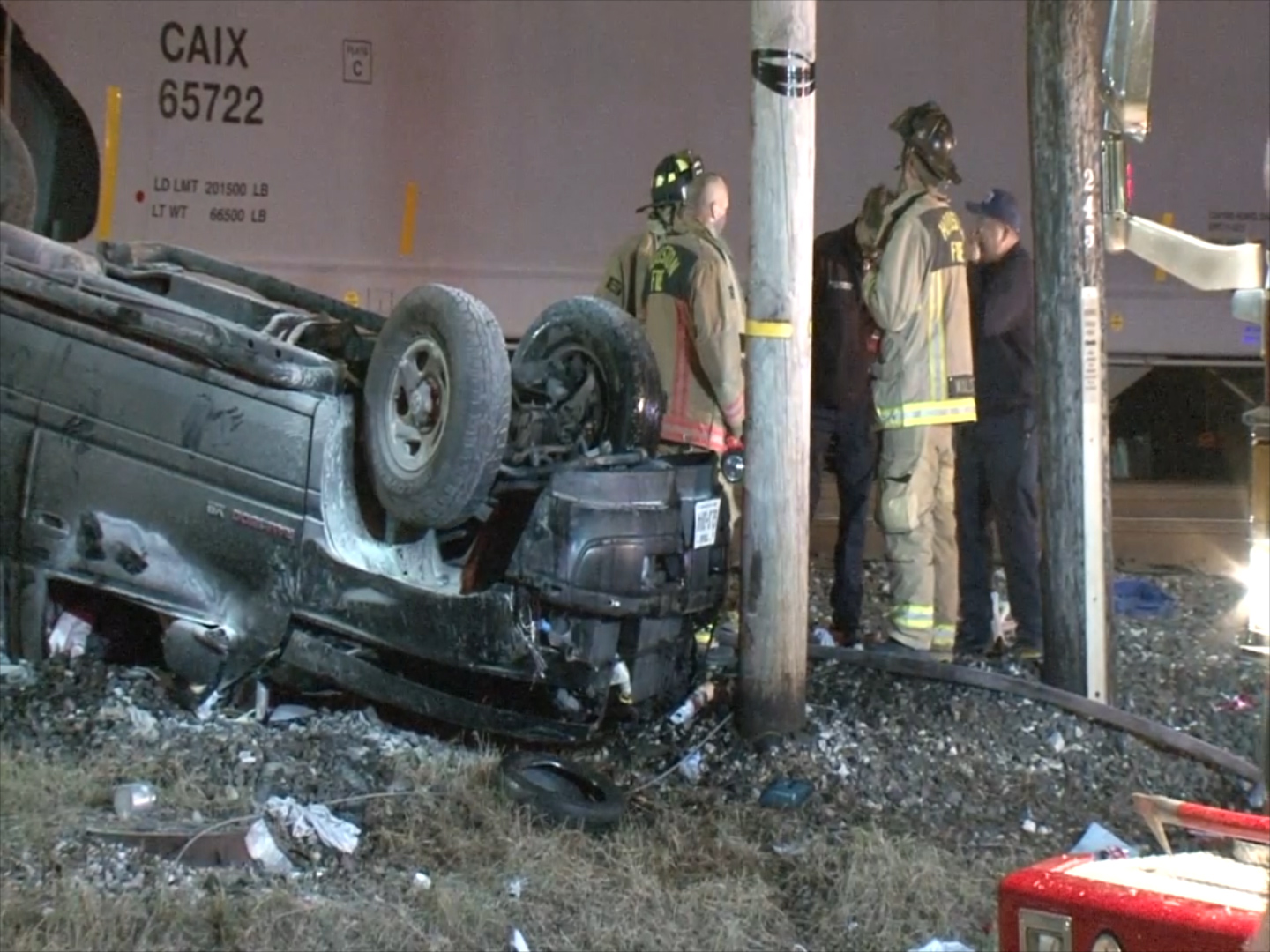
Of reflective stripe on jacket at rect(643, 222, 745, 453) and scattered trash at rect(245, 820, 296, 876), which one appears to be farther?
reflective stripe on jacket at rect(643, 222, 745, 453)

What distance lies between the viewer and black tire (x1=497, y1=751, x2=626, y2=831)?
433 centimetres

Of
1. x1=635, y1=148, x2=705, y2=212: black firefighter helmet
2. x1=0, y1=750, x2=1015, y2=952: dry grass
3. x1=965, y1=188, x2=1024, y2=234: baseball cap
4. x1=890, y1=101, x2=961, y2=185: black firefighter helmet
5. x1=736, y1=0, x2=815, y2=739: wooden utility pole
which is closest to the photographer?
x1=0, y1=750, x2=1015, y2=952: dry grass

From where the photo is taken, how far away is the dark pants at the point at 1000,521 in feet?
20.4

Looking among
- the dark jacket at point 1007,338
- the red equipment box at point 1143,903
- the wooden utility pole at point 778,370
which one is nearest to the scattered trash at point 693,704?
the wooden utility pole at point 778,370

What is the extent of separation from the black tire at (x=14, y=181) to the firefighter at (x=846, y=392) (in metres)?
2.90

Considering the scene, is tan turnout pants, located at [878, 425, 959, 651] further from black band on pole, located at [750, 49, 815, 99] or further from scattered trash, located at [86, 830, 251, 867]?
scattered trash, located at [86, 830, 251, 867]

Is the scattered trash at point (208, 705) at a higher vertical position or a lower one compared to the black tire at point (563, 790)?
higher

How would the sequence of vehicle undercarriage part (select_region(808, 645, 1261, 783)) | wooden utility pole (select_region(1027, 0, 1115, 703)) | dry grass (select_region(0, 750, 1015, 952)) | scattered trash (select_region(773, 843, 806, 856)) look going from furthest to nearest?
wooden utility pole (select_region(1027, 0, 1115, 703)) < vehicle undercarriage part (select_region(808, 645, 1261, 783)) < scattered trash (select_region(773, 843, 806, 856)) < dry grass (select_region(0, 750, 1015, 952))

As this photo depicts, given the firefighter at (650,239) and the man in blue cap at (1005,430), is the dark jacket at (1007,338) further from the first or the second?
the firefighter at (650,239)

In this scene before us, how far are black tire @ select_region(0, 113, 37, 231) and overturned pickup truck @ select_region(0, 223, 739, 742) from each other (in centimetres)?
77

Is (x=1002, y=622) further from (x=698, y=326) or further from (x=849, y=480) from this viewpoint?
(x=698, y=326)

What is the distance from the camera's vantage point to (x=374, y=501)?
4.88m

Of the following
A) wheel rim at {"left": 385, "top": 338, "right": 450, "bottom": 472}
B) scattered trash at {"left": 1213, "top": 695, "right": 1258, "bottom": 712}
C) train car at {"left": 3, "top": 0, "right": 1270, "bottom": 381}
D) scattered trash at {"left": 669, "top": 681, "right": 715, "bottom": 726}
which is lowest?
scattered trash at {"left": 1213, "top": 695, "right": 1258, "bottom": 712}

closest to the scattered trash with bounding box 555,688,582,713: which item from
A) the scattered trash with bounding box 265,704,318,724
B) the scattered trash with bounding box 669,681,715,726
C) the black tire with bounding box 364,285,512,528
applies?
the black tire with bounding box 364,285,512,528
